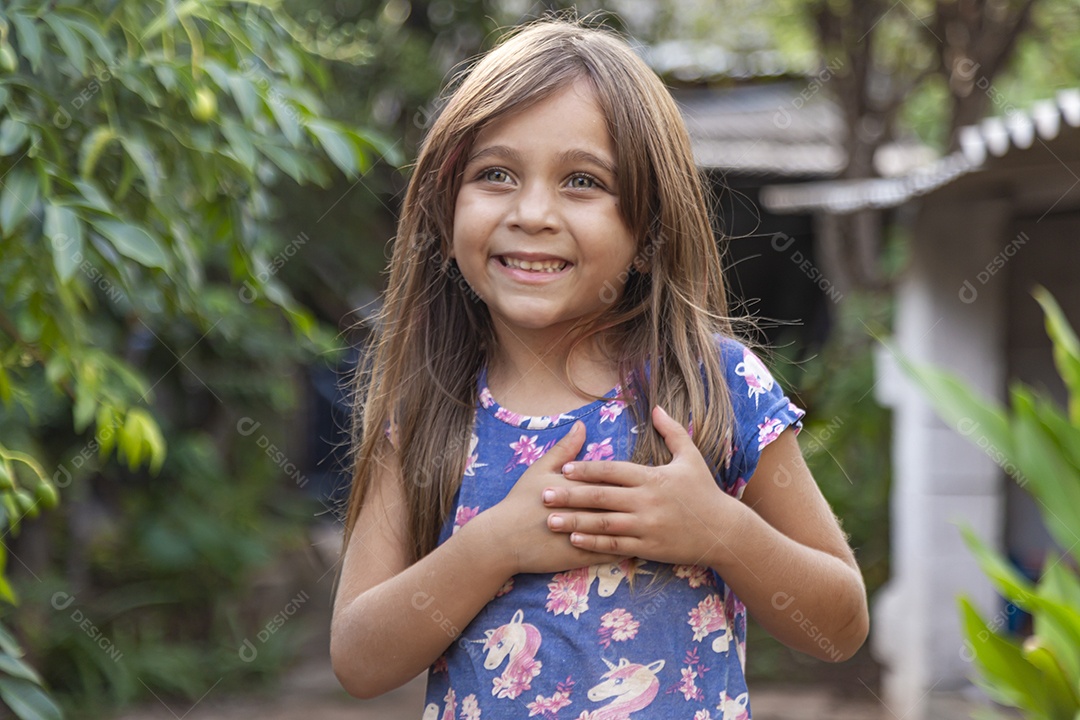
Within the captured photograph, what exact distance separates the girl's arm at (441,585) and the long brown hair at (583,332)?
0.35ft

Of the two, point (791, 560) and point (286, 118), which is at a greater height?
point (286, 118)

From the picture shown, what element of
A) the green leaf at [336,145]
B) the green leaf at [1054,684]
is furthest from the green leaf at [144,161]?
the green leaf at [1054,684]

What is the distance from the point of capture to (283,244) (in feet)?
18.6

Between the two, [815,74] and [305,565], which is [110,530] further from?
[815,74]

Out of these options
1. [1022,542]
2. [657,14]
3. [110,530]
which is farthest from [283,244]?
[1022,542]

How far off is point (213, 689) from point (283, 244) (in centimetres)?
227

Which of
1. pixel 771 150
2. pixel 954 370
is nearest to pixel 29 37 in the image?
pixel 954 370

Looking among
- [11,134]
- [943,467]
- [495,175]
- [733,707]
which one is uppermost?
[11,134]

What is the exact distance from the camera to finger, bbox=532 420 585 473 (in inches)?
49.6

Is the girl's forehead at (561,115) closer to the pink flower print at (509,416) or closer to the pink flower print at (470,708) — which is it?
the pink flower print at (509,416)

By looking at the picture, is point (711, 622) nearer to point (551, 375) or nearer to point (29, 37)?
point (551, 375)

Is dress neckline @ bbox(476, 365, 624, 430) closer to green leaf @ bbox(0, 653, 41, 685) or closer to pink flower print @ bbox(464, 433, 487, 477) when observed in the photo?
pink flower print @ bbox(464, 433, 487, 477)

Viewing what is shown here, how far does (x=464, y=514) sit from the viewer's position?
136 centimetres

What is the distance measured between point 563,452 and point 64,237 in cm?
74
